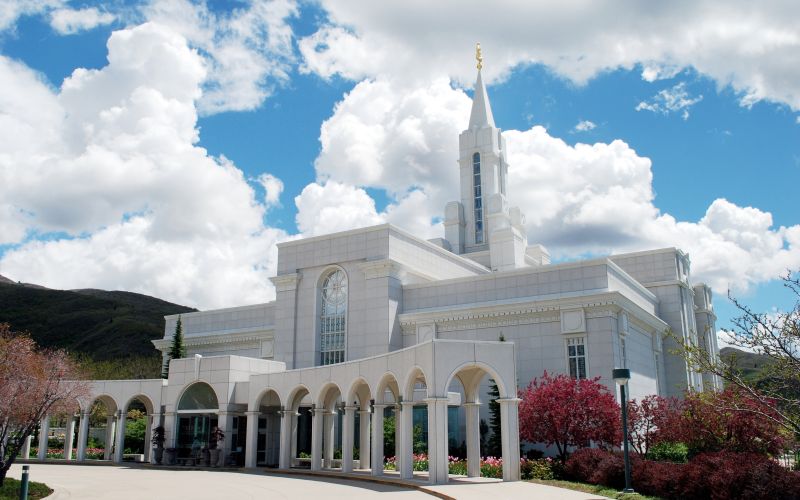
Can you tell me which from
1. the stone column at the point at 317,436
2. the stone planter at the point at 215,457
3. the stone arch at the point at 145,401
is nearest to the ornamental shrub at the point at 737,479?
the stone column at the point at 317,436

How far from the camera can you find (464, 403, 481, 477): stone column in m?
22.4

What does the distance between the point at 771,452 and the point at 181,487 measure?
57.0ft

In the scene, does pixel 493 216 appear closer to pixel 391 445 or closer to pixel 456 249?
pixel 456 249

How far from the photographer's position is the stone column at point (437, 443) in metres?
20.4

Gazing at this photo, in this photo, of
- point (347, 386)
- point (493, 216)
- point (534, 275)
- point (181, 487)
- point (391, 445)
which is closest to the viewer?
point (181, 487)

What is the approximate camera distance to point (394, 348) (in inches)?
1400

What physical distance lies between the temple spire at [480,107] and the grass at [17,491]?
39895mm

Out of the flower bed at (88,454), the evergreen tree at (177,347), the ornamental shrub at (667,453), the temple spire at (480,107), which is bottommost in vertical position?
the flower bed at (88,454)

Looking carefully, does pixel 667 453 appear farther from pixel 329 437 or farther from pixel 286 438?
pixel 286 438

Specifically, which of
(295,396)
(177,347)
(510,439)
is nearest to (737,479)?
(510,439)

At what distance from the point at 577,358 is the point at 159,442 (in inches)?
754

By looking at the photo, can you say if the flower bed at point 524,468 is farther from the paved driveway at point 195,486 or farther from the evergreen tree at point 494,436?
the evergreen tree at point 494,436

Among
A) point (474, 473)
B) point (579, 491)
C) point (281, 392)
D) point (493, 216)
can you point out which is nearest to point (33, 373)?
point (281, 392)

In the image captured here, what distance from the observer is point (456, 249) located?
5125 cm
